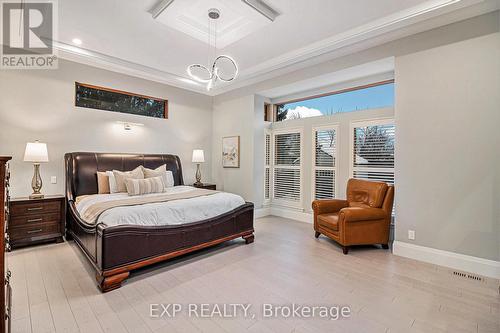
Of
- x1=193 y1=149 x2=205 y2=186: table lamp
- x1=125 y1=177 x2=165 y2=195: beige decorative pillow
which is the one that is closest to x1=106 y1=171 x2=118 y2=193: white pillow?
x1=125 y1=177 x2=165 y2=195: beige decorative pillow

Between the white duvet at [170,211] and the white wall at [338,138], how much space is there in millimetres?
1996

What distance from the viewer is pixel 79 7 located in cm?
298

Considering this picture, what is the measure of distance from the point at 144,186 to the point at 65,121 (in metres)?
1.90

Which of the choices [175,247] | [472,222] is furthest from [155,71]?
[472,222]

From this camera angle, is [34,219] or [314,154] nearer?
[34,219]

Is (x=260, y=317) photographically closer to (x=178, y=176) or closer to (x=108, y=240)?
(x=108, y=240)

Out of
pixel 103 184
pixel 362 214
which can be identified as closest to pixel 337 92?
pixel 362 214

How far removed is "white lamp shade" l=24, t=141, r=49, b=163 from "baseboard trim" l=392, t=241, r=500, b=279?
17.7 ft

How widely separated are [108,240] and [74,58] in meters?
3.54

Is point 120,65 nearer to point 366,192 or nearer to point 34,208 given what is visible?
point 34,208

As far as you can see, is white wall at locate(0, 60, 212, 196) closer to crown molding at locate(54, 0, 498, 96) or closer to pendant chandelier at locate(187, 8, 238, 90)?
crown molding at locate(54, 0, 498, 96)
